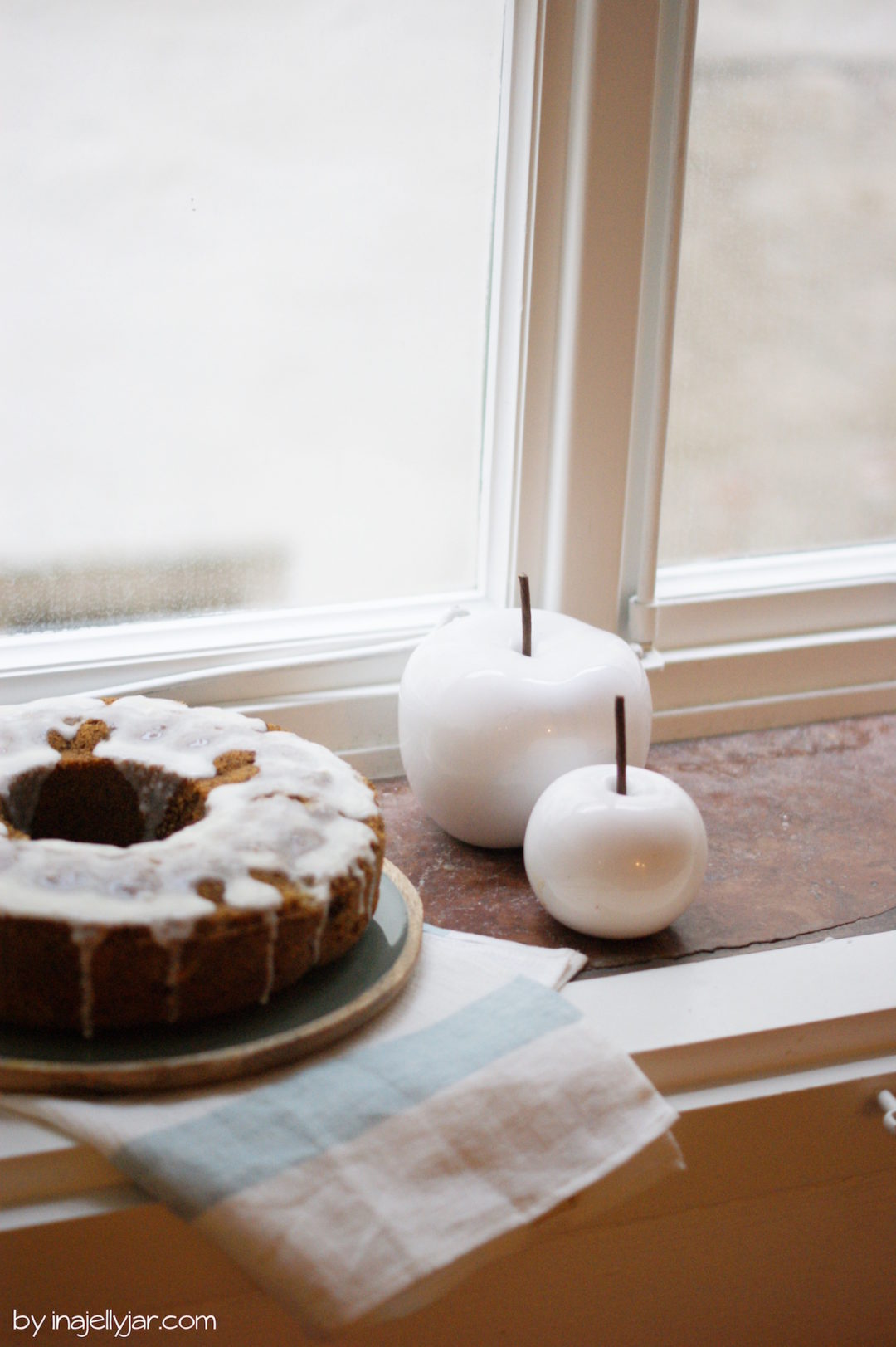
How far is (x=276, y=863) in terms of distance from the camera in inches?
27.6

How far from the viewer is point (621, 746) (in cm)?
81

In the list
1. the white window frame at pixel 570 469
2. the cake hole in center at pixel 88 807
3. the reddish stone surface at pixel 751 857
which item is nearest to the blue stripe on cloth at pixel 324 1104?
the reddish stone surface at pixel 751 857

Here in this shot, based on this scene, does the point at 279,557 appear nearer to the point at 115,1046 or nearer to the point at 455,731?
the point at 455,731

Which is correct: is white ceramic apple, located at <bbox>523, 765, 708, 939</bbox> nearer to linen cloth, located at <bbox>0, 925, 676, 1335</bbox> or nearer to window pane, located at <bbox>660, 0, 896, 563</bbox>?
linen cloth, located at <bbox>0, 925, 676, 1335</bbox>

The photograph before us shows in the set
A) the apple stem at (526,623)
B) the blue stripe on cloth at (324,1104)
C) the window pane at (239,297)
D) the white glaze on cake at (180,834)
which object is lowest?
the blue stripe on cloth at (324,1104)

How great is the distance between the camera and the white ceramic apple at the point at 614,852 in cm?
80

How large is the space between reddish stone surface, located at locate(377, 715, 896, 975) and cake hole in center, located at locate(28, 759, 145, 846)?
0.71 ft

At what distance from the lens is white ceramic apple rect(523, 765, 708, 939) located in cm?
80

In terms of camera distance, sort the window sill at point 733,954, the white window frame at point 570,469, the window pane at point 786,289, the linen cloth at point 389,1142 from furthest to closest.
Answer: the window pane at point 786,289 → the white window frame at point 570,469 → the window sill at point 733,954 → the linen cloth at point 389,1142

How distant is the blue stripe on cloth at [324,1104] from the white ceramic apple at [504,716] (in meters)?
0.18

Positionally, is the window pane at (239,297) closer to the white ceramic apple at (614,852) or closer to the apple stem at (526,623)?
the apple stem at (526,623)

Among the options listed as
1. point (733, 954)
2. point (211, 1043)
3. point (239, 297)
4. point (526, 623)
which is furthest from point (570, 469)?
point (211, 1043)

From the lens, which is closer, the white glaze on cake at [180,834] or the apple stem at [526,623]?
the white glaze on cake at [180,834]

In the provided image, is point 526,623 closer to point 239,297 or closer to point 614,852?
point 614,852
